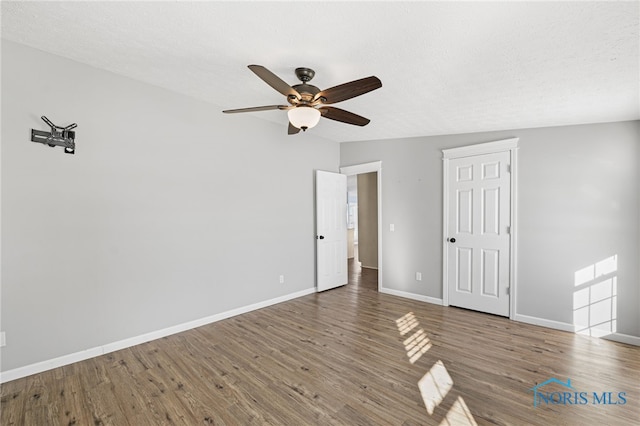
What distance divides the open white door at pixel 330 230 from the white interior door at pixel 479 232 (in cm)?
184

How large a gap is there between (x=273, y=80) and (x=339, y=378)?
7.97 ft

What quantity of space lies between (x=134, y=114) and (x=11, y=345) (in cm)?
229

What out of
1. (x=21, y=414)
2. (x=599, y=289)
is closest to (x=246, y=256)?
(x=21, y=414)

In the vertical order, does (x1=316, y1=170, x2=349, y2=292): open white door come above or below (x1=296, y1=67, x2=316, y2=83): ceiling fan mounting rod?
below

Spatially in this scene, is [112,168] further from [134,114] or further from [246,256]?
[246,256]

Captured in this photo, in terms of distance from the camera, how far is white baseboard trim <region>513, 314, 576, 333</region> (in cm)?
339

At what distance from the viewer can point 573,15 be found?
171cm

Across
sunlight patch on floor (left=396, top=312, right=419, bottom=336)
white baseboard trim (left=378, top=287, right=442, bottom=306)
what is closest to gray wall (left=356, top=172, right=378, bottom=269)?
white baseboard trim (left=378, top=287, right=442, bottom=306)

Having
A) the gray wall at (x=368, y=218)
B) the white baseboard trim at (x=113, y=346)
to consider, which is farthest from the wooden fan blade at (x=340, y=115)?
the gray wall at (x=368, y=218)

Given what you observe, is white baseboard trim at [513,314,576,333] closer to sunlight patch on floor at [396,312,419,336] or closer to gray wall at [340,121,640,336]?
gray wall at [340,121,640,336]

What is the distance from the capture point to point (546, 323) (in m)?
3.53

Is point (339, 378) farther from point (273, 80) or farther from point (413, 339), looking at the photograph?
point (273, 80)

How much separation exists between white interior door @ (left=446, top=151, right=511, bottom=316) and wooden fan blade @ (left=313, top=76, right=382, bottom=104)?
2.56 meters

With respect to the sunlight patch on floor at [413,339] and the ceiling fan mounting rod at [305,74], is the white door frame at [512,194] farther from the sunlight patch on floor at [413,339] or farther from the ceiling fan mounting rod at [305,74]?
the ceiling fan mounting rod at [305,74]
